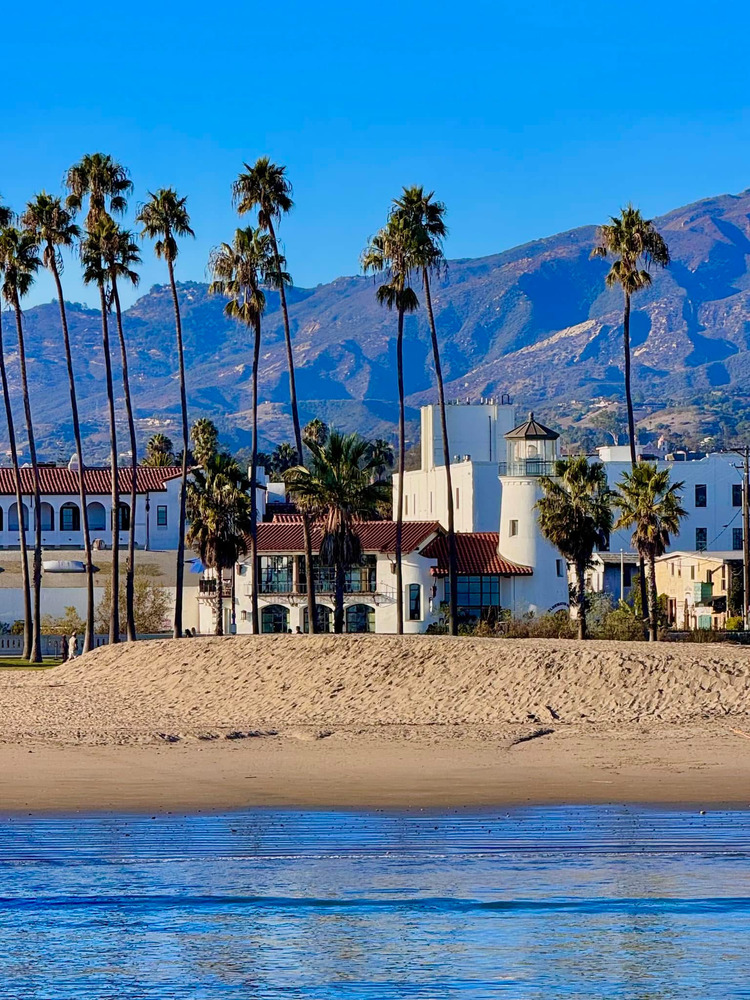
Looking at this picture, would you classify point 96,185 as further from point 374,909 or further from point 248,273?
point 374,909

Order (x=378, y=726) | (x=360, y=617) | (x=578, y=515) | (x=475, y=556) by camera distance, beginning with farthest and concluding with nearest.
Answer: (x=360, y=617) < (x=475, y=556) < (x=578, y=515) < (x=378, y=726)

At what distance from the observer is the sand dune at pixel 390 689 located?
35.4m

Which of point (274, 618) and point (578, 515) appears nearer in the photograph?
point (578, 515)

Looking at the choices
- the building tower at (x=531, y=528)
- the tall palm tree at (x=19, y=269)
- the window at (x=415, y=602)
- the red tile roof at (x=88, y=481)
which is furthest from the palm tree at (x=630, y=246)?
the red tile roof at (x=88, y=481)

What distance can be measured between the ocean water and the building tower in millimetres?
47004

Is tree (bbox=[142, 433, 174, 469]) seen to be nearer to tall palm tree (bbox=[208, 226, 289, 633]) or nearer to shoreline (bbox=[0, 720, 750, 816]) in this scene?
tall palm tree (bbox=[208, 226, 289, 633])

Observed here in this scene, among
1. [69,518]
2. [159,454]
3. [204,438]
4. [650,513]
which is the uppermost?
[204,438]

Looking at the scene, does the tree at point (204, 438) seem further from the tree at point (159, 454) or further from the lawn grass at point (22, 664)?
the lawn grass at point (22, 664)

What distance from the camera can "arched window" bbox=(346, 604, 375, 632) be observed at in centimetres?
7131

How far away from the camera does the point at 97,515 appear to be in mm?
103938

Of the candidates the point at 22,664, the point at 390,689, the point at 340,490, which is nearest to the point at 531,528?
the point at 340,490

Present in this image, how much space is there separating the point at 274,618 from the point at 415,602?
6.94 m

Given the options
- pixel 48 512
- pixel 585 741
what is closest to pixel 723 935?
pixel 585 741

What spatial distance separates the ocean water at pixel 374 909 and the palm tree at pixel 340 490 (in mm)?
33792
